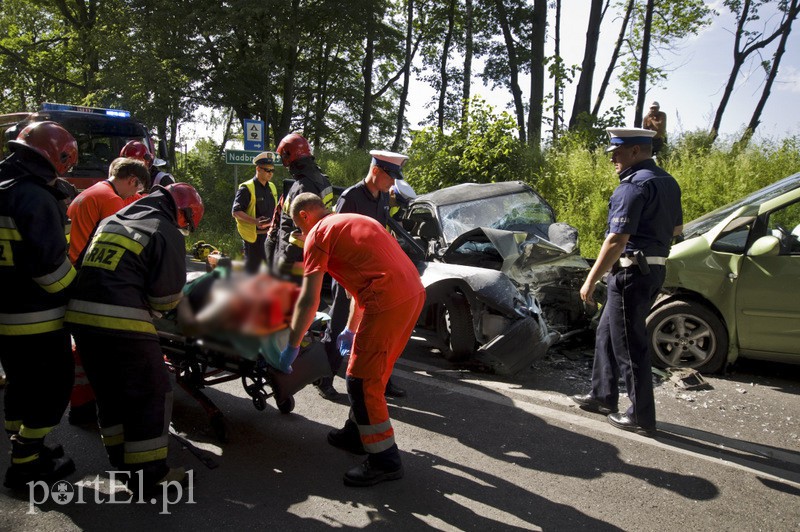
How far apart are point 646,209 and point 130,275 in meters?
3.12

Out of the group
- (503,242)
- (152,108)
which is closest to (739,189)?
(503,242)

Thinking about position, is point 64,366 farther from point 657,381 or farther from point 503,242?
point 657,381

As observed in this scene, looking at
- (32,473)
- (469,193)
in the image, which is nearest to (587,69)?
(469,193)

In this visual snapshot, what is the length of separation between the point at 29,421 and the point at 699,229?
5350mm

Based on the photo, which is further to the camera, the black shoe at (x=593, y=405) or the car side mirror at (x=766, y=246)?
the car side mirror at (x=766, y=246)

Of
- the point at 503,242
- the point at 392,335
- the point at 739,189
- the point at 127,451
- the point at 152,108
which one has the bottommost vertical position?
the point at 127,451

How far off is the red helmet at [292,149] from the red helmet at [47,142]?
75.7 inches

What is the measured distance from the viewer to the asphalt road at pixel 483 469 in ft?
9.04

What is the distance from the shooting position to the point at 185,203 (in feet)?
9.24

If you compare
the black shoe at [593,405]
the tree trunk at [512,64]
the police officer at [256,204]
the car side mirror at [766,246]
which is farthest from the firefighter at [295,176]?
the tree trunk at [512,64]

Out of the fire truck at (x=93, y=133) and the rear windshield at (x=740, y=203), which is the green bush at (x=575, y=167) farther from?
the rear windshield at (x=740, y=203)

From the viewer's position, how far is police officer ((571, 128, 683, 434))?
144 inches

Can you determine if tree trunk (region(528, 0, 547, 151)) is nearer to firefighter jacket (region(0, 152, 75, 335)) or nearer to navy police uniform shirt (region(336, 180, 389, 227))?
navy police uniform shirt (region(336, 180, 389, 227))

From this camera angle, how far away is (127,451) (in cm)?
277
